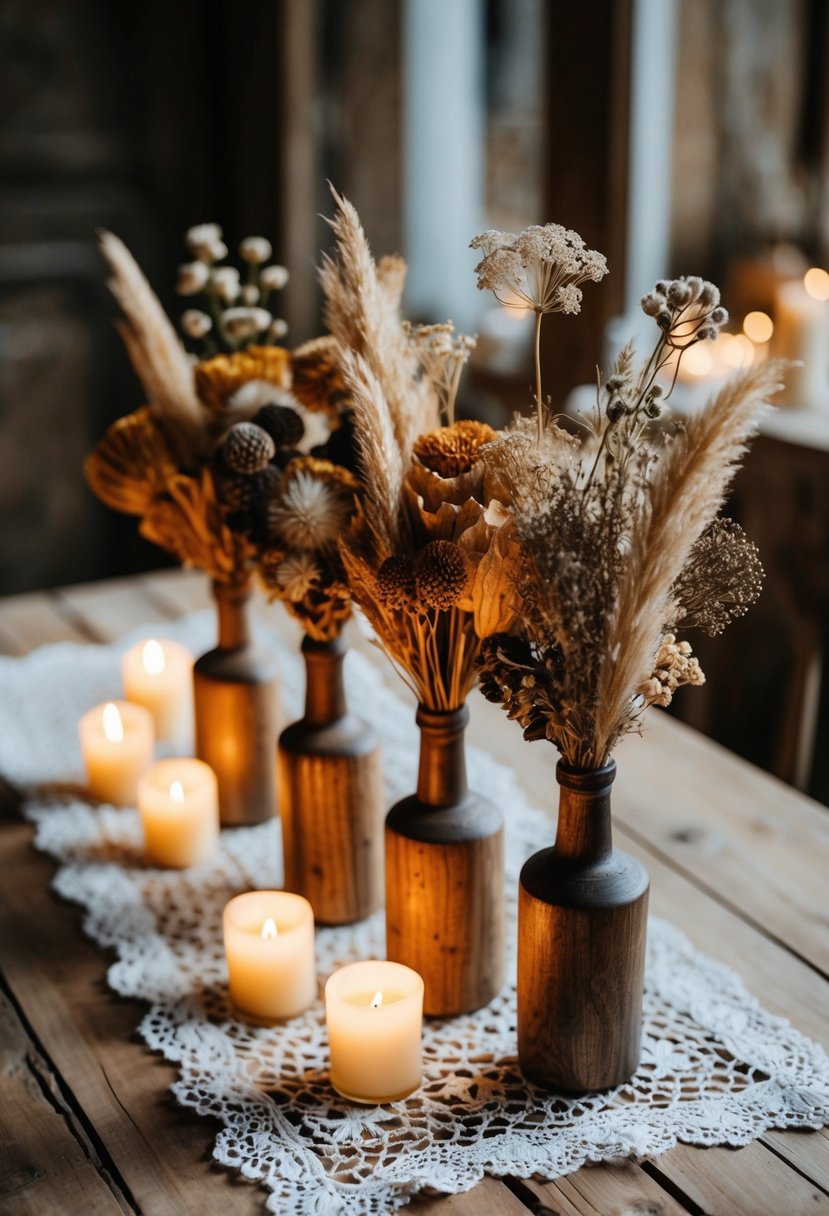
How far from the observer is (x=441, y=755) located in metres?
0.96

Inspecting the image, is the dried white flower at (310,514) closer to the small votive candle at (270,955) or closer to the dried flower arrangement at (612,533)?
the dried flower arrangement at (612,533)

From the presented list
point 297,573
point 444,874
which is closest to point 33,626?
point 297,573

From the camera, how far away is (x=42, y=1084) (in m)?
0.94

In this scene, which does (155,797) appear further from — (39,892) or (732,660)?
(732,660)

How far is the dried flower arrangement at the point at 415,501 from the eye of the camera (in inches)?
33.8

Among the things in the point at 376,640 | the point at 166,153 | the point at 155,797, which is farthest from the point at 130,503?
the point at 166,153

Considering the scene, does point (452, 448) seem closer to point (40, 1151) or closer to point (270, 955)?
point (270, 955)

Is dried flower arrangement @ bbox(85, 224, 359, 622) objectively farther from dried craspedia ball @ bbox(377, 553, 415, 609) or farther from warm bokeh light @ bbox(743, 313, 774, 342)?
warm bokeh light @ bbox(743, 313, 774, 342)

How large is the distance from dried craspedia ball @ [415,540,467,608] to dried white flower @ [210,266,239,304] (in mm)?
441

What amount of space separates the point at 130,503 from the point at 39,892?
362mm

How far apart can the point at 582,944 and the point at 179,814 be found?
0.46 metres

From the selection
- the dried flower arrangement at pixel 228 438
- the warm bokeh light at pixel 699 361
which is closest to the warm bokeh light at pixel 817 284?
the warm bokeh light at pixel 699 361

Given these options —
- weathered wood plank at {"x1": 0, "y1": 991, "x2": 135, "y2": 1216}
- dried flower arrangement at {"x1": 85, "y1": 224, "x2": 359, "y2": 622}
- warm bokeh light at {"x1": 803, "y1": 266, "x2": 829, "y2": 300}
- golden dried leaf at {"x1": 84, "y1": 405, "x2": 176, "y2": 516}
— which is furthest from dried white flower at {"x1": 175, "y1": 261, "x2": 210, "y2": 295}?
warm bokeh light at {"x1": 803, "y1": 266, "x2": 829, "y2": 300}

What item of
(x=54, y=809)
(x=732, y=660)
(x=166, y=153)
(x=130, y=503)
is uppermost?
(x=166, y=153)
